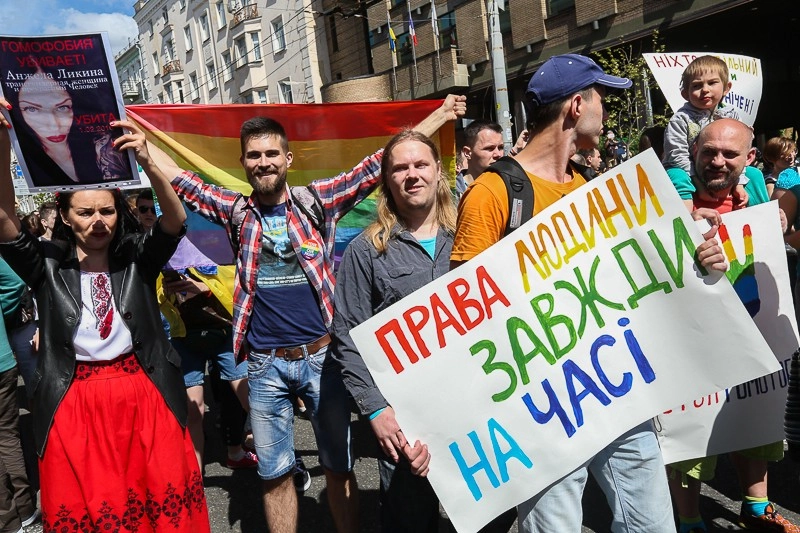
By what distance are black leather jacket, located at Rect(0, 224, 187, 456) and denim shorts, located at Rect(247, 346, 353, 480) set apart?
0.36m

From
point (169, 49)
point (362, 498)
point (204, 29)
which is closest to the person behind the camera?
point (362, 498)

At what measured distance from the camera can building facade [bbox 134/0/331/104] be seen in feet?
98.6

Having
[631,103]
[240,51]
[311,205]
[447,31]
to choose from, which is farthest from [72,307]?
[240,51]

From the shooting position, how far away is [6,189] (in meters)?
2.48

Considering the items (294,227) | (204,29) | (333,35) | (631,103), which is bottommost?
(294,227)

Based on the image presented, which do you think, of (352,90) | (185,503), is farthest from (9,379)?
(352,90)

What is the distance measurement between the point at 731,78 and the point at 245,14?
32803 mm

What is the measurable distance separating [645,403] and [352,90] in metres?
23.2

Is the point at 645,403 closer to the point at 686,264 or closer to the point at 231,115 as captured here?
the point at 686,264

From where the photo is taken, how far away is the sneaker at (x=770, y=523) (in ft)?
9.96

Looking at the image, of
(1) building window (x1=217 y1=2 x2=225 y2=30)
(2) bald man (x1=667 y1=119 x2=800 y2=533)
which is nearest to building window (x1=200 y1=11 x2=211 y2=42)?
(1) building window (x1=217 y1=2 x2=225 y2=30)

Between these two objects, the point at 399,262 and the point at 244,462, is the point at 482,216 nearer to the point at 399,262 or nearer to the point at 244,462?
the point at 399,262

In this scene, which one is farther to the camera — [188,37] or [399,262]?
[188,37]

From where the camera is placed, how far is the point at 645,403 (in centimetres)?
211
